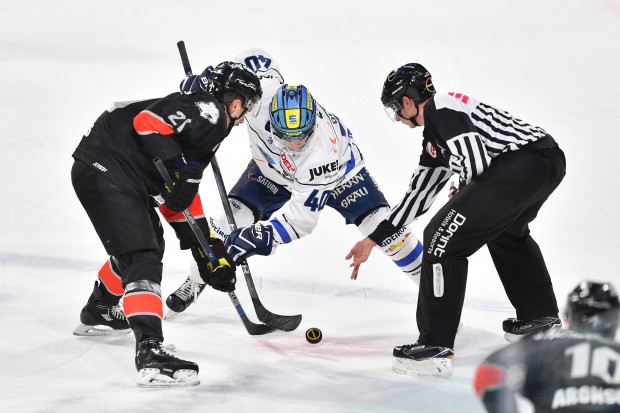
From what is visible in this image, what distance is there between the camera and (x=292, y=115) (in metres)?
4.33

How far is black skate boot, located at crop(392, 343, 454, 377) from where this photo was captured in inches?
154

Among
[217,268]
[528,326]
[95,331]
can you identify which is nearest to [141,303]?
[217,268]

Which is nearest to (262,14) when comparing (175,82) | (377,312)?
(175,82)

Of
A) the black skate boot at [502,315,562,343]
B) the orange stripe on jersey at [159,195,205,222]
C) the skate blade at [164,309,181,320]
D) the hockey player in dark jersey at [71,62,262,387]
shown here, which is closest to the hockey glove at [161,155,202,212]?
the hockey player in dark jersey at [71,62,262,387]

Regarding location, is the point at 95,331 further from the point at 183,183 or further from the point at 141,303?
the point at 183,183

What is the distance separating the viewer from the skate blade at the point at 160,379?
363cm

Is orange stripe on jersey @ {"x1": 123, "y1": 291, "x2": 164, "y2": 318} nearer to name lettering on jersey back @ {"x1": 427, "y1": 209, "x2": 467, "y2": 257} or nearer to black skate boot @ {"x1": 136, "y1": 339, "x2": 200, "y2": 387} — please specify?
black skate boot @ {"x1": 136, "y1": 339, "x2": 200, "y2": 387}

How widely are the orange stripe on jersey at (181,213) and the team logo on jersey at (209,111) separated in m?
0.41

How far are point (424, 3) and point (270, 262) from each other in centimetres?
367

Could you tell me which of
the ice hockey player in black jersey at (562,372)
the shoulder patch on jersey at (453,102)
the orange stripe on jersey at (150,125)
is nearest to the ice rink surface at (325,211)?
the orange stripe on jersey at (150,125)

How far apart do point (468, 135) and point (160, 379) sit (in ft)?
4.59

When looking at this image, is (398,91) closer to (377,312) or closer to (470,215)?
(470,215)

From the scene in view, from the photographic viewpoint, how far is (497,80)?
23.6ft

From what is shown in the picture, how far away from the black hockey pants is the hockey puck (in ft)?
2.46
